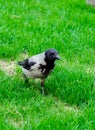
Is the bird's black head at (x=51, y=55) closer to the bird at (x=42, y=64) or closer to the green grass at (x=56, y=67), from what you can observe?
the bird at (x=42, y=64)

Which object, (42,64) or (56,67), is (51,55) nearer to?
(42,64)

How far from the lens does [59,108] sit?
5.56 m

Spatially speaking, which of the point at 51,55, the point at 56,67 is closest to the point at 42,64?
the point at 51,55

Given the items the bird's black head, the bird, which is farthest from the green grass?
the bird's black head

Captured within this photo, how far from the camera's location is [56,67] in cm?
671

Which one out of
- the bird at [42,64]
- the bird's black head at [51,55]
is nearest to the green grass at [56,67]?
the bird at [42,64]

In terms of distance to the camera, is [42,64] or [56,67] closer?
[42,64]

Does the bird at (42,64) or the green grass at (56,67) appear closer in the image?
the green grass at (56,67)

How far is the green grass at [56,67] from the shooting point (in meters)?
5.13

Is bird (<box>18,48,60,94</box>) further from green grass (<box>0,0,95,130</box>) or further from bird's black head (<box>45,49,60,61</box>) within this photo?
green grass (<box>0,0,95,130</box>)

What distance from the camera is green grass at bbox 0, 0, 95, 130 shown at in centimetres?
513

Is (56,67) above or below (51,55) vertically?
below

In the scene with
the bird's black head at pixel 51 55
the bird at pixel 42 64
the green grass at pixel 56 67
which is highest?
the bird's black head at pixel 51 55

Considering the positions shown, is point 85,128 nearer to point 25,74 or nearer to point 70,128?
point 70,128
